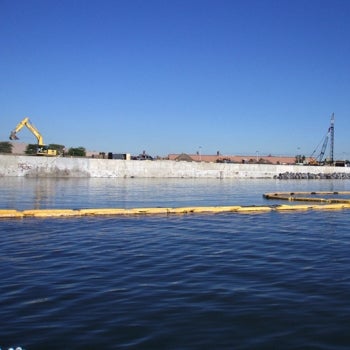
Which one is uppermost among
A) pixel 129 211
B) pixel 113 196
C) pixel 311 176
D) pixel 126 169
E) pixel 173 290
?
pixel 126 169

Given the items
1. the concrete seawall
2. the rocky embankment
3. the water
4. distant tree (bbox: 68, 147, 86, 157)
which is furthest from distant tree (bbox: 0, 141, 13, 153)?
the water

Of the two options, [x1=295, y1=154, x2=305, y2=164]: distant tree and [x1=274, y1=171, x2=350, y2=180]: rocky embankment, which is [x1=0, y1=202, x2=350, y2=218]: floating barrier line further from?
[x1=295, y1=154, x2=305, y2=164]: distant tree

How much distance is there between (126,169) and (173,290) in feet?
218

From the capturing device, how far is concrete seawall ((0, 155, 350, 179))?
6325 centimetres

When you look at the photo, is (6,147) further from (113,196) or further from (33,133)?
(113,196)

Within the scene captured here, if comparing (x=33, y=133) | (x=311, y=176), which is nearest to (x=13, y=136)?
(x=33, y=133)

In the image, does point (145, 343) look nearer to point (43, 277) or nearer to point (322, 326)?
point (322, 326)

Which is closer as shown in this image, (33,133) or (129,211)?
(129,211)

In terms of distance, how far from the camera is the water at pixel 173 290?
5.77m

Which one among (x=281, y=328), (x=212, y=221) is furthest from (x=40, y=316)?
(x=212, y=221)

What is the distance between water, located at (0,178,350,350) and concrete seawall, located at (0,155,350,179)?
51.2 meters

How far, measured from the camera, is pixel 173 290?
786 centimetres

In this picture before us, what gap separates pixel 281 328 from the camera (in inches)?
240

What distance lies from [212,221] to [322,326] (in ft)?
39.4
